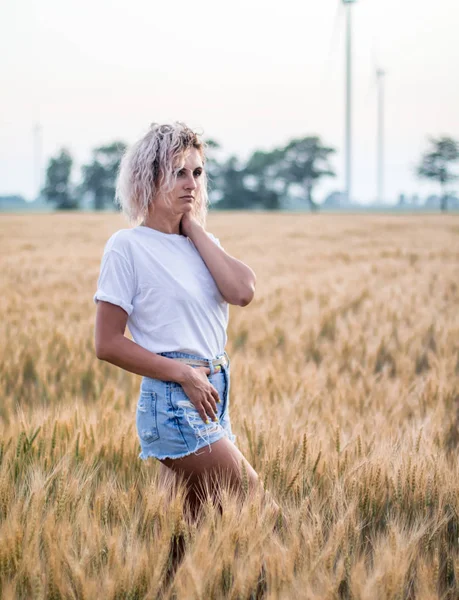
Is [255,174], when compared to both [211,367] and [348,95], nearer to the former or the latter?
[348,95]

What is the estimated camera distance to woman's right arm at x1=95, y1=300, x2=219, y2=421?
6.52ft

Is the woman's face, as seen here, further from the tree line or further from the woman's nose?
the tree line

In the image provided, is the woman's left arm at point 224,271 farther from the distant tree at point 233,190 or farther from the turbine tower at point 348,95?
the distant tree at point 233,190

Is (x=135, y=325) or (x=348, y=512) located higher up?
Answer: (x=135, y=325)

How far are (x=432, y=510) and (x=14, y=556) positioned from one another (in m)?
1.31

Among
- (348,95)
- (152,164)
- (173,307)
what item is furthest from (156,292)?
(348,95)

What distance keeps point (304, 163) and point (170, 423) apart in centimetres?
7816

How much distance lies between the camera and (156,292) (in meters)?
2.08

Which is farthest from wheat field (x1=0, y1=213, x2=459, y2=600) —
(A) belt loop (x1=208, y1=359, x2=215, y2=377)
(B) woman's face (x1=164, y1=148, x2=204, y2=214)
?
(B) woman's face (x1=164, y1=148, x2=204, y2=214)

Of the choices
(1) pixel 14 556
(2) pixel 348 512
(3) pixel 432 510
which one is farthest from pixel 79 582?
(3) pixel 432 510

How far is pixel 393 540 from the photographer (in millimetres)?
1818

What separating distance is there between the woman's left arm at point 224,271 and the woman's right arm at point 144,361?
274mm

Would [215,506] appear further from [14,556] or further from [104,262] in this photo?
[104,262]

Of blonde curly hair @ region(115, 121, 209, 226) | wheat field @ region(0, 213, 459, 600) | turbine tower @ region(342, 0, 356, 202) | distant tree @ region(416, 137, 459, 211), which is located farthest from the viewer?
distant tree @ region(416, 137, 459, 211)
